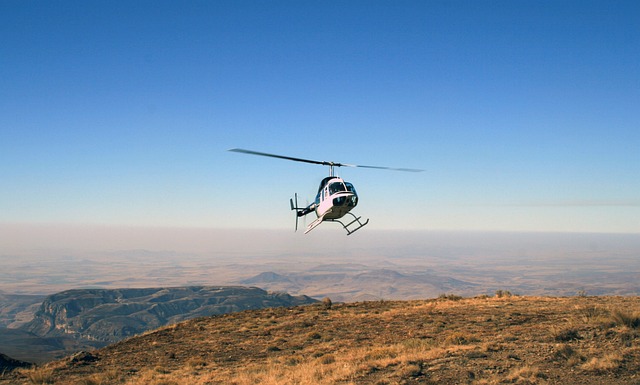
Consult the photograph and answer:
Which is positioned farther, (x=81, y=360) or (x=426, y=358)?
(x=81, y=360)

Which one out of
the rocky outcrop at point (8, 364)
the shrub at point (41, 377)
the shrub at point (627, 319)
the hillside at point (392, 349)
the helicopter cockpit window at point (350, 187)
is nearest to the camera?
the hillside at point (392, 349)

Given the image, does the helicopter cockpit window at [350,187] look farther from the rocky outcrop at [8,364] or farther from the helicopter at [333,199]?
the rocky outcrop at [8,364]

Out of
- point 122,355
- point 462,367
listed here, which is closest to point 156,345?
point 122,355

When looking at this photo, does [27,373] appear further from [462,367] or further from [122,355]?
[462,367]

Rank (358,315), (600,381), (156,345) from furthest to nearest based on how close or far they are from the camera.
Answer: (358,315) < (156,345) < (600,381)

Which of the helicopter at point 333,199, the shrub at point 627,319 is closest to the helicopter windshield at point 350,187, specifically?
the helicopter at point 333,199
